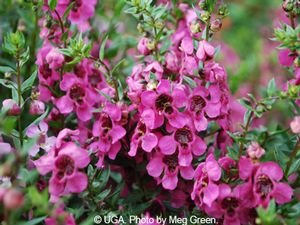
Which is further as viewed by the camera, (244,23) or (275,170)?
(244,23)

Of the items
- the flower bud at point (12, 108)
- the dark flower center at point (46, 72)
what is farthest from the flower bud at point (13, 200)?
the dark flower center at point (46, 72)

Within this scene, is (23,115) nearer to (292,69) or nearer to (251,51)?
(292,69)

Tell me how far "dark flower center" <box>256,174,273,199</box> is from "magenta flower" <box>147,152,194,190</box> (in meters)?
0.16

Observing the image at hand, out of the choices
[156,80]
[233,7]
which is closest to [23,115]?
[156,80]

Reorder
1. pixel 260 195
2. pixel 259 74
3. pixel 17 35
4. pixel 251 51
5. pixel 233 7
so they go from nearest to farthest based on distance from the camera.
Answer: pixel 260 195 → pixel 17 35 → pixel 259 74 → pixel 251 51 → pixel 233 7

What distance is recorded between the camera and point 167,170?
1.28 m

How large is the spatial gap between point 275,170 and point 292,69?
34 centimetres

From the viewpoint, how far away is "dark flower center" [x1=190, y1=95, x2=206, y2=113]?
50.6 inches

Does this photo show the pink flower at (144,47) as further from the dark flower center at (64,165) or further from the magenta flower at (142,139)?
the dark flower center at (64,165)

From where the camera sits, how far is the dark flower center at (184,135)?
127cm

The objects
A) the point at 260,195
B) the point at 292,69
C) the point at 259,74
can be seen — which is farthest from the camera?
the point at 259,74

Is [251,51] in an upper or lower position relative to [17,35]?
lower

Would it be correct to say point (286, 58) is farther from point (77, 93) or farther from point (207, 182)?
point (77, 93)

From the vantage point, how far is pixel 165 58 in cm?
144
